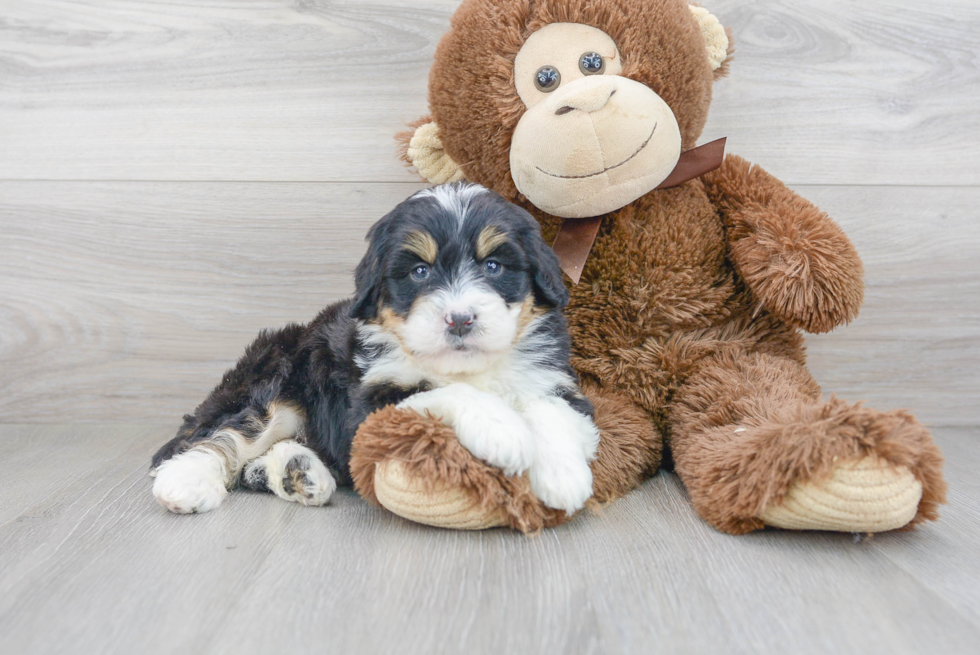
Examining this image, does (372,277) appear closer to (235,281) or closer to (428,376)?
(428,376)

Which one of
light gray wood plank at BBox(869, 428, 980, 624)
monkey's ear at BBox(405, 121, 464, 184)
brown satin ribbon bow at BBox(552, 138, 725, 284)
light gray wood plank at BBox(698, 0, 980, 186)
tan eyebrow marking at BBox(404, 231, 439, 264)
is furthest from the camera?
light gray wood plank at BBox(698, 0, 980, 186)

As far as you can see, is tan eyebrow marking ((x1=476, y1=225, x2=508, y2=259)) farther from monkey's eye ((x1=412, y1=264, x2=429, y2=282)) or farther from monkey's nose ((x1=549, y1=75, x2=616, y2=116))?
monkey's nose ((x1=549, y1=75, x2=616, y2=116))

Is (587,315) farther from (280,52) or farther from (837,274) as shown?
(280,52)

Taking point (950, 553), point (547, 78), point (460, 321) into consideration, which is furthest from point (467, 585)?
point (547, 78)

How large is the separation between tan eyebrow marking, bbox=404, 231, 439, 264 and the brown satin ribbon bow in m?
0.49

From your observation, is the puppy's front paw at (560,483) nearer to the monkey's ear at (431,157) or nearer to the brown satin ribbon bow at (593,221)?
the brown satin ribbon bow at (593,221)

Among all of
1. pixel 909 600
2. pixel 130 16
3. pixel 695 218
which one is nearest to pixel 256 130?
pixel 130 16

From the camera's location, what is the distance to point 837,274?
2002 millimetres

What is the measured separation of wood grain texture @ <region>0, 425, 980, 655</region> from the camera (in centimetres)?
127

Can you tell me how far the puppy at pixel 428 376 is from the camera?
1.64 meters

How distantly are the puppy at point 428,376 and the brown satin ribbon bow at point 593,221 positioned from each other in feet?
0.77

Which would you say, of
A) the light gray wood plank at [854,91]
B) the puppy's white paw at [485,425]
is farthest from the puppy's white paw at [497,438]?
the light gray wood plank at [854,91]

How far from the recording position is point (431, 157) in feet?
7.59

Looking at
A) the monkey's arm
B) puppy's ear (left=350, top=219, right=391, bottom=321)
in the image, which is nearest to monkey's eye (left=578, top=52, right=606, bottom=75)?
the monkey's arm
